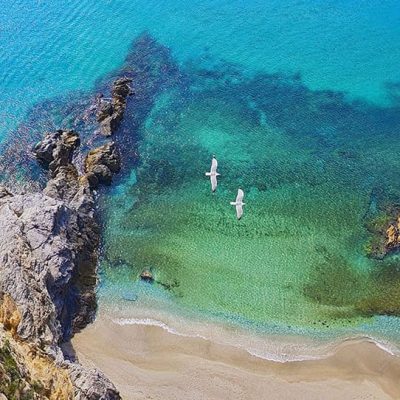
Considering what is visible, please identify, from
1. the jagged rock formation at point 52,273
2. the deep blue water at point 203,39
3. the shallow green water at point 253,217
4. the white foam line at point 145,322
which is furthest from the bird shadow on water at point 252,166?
the deep blue water at point 203,39

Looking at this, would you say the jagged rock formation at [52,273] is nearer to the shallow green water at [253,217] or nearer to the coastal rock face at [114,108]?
the shallow green water at [253,217]

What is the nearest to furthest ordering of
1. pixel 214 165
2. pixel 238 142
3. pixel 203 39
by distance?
pixel 214 165
pixel 238 142
pixel 203 39

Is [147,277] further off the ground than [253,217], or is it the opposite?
[147,277]

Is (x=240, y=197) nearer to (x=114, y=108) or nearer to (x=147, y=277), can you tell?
(x=147, y=277)

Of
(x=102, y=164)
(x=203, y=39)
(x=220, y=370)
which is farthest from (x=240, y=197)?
(x=203, y=39)

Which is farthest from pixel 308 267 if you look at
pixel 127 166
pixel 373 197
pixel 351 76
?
pixel 351 76
